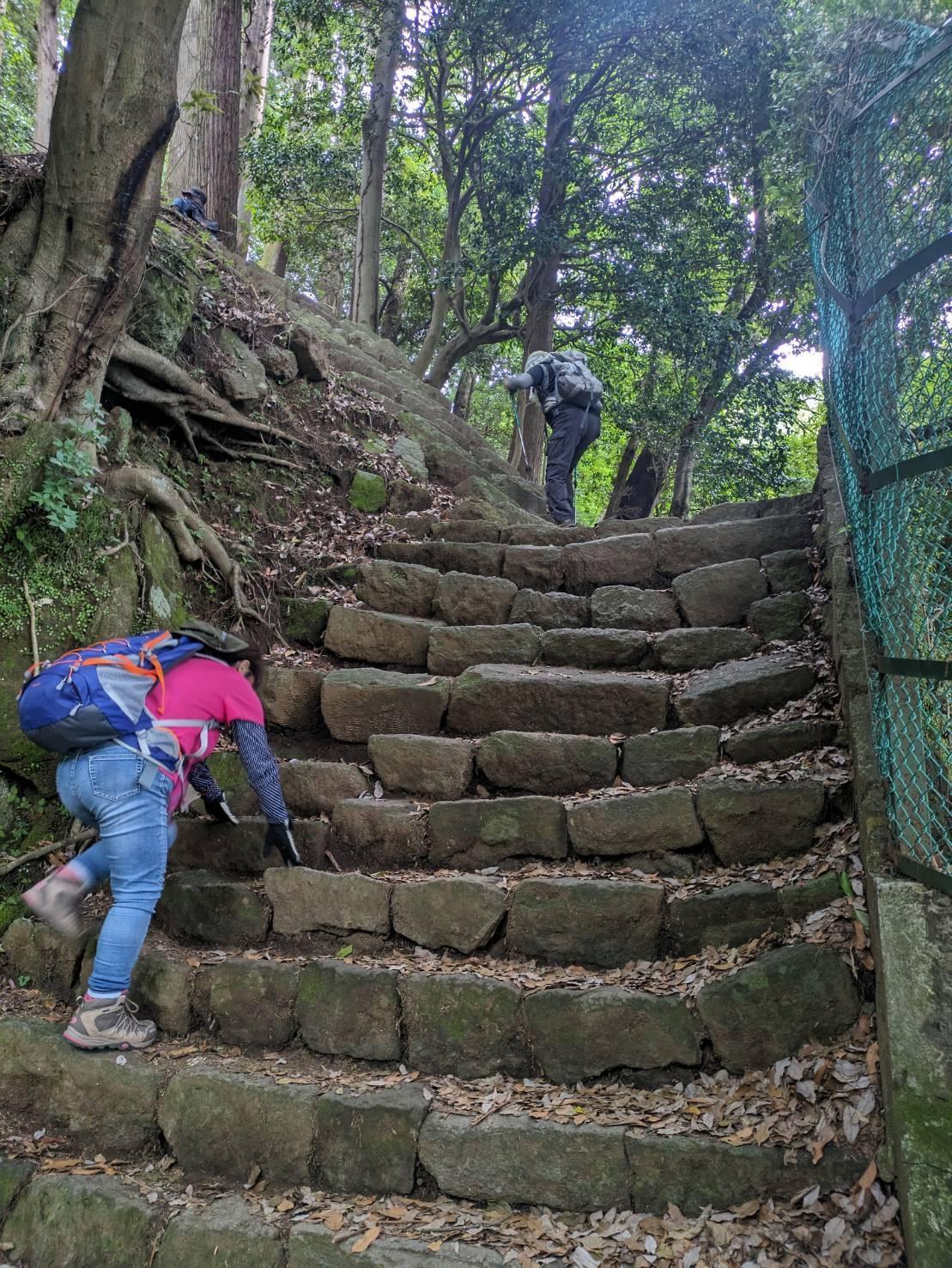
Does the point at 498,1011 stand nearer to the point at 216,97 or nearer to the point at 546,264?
the point at 546,264

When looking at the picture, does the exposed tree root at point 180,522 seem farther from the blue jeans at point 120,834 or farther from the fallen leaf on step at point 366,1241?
the fallen leaf on step at point 366,1241

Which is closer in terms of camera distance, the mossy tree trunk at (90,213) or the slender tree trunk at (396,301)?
the mossy tree trunk at (90,213)

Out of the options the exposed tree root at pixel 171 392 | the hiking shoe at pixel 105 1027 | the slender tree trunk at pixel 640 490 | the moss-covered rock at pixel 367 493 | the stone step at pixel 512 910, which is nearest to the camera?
the hiking shoe at pixel 105 1027

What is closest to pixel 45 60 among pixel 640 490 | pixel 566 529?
pixel 640 490

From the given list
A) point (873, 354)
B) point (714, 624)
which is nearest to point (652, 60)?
point (714, 624)

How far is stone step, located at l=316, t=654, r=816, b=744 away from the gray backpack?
4.32 metres

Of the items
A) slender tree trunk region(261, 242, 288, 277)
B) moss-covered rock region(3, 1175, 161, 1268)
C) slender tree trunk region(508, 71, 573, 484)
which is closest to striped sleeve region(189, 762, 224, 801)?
moss-covered rock region(3, 1175, 161, 1268)

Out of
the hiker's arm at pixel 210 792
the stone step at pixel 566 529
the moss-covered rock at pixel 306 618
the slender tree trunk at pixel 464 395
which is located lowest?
the hiker's arm at pixel 210 792

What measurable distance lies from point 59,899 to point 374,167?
455 inches

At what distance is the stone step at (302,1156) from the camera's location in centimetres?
256

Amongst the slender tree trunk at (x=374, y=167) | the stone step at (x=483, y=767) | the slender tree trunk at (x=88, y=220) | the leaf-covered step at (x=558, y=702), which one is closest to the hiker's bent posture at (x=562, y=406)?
the leaf-covered step at (x=558, y=702)

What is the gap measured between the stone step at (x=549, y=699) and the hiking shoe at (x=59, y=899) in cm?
182

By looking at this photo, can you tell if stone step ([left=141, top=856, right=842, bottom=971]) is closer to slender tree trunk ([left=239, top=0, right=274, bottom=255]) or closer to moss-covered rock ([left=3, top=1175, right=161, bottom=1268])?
moss-covered rock ([left=3, top=1175, right=161, bottom=1268])

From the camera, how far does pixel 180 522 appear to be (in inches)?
204
